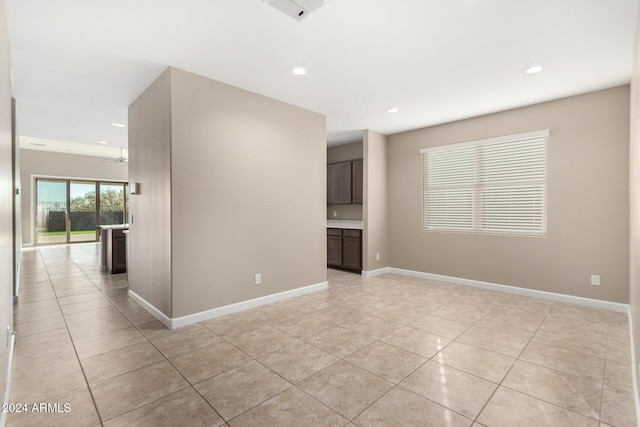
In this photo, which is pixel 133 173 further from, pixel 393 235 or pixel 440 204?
pixel 440 204

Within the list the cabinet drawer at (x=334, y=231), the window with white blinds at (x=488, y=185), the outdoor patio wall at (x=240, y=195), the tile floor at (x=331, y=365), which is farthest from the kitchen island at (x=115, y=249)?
the window with white blinds at (x=488, y=185)

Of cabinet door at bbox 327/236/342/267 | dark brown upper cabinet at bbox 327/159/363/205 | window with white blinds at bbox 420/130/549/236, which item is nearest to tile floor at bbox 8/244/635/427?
window with white blinds at bbox 420/130/549/236

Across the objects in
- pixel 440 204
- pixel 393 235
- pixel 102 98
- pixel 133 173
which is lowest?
pixel 393 235

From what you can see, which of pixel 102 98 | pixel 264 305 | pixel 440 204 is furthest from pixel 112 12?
pixel 440 204

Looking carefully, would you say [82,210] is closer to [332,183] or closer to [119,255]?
[119,255]

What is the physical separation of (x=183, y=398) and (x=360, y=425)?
1.18 m

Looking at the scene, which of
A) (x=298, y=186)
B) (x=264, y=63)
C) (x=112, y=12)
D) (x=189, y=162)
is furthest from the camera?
(x=298, y=186)

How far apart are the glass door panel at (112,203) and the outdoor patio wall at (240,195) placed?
8824 millimetres

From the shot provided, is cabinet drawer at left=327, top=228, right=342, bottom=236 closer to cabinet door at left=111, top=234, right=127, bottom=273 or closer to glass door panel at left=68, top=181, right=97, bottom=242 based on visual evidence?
cabinet door at left=111, top=234, right=127, bottom=273

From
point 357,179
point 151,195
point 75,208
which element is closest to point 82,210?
point 75,208

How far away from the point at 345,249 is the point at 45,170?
32.4ft

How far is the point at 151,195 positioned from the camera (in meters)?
3.65

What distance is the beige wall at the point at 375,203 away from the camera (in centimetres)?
566

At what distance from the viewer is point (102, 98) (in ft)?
13.3
